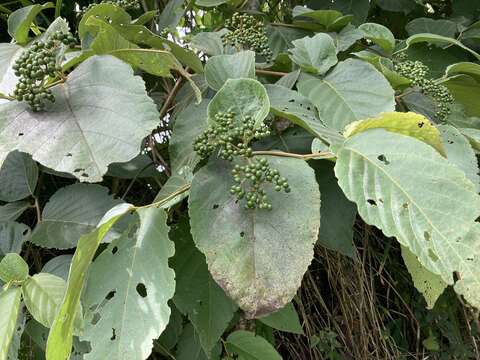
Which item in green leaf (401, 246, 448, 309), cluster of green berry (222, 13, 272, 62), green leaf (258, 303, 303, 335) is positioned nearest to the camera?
green leaf (401, 246, 448, 309)

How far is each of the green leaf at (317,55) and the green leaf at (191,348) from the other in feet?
1.70

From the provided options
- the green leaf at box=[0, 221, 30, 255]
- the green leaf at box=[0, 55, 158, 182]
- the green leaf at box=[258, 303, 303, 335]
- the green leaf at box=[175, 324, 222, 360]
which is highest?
the green leaf at box=[0, 55, 158, 182]

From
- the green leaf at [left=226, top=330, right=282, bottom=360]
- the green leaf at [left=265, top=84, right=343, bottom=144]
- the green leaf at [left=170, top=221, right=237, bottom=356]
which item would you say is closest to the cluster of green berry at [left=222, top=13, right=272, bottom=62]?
the green leaf at [left=265, top=84, right=343, bottom=144]

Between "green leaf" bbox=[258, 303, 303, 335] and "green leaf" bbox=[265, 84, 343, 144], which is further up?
"green leaf" bbox=[265, 84, 343, 144]

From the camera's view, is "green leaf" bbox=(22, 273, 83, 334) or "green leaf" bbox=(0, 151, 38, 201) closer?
"green leaf" bbox=(22, 273, 83, 334)

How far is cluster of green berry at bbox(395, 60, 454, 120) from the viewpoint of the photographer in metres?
0.94

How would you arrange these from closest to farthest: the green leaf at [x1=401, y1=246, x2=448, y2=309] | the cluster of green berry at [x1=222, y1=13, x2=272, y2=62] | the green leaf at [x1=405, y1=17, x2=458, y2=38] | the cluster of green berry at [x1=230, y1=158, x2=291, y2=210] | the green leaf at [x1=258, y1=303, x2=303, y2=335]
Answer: the cluster of green berry at [x1=230, y1=158, x2=291, y2=210] → the green leaf at [x1=401, y1=246, x2=448, y2=309] → the green leaf at [x1=258, y1=303, x2=303, y2=335] → the cluster of green berry at [x1=222, y1=13, x2=272, y2=62] → the green leaf at [x1=405, y1=17, x2=458, y2=38]

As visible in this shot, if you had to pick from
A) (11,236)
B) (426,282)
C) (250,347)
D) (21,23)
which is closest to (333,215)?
(426,282)

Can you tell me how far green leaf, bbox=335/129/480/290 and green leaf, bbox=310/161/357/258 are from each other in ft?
0.70

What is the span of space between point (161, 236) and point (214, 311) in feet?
0.64

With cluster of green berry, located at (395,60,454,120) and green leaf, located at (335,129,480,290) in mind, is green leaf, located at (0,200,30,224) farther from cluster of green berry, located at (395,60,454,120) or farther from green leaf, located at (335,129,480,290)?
cluster of green berry, located at (395,60,454,120)

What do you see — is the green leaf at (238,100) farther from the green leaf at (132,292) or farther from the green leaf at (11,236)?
the green leaf at (11,236)

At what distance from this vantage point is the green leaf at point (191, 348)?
94 centimetres

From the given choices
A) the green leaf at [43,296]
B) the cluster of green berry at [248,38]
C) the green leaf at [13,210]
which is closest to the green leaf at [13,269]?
the green leaf at [43,296]
